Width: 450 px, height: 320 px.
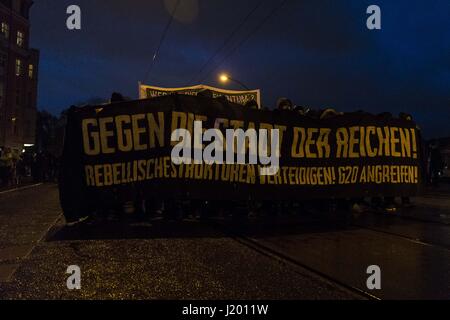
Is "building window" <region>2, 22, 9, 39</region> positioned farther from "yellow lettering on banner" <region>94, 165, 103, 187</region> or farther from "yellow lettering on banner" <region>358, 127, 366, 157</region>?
"yellow lettering on banner" <region>358, 127, 366, 157</region>

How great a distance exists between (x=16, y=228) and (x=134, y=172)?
246 cm

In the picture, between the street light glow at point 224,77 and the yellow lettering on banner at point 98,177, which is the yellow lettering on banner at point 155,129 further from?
the street light glow at point 224,77

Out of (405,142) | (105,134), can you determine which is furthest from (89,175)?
(405,142)

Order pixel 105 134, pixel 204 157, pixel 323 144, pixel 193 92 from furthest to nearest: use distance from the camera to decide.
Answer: pixel 193 92
pixel 323 144
pixel 204 157
pixel 105 134

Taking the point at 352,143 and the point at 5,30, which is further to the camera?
the point at 5,30

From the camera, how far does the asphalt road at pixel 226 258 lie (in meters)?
4.77

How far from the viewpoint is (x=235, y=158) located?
921 cm

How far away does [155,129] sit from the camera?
8.66m

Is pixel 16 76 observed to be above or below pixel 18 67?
below

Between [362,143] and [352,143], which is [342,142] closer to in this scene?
[352,143]

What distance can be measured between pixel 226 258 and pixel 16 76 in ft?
163

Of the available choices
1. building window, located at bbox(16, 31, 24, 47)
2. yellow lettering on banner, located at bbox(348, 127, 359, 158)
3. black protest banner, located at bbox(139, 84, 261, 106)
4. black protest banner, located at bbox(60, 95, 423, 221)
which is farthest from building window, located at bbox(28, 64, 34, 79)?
yellow lettering on banner, located at bbox(348, 127, 359, 158)

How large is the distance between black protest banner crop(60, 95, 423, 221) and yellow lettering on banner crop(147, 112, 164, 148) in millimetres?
18
